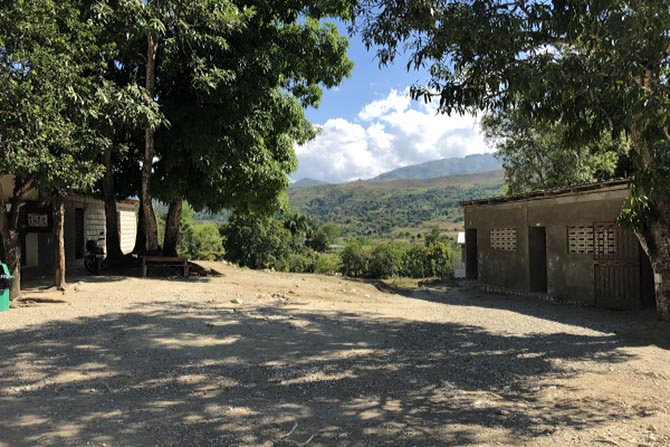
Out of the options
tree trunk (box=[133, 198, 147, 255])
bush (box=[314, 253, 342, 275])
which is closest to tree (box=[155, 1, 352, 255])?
tree trunk (box=[133, 198, 147, 255])

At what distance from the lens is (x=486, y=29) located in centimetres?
603

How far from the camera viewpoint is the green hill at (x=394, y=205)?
122 metres

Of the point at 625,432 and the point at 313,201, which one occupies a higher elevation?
the point at 313,201

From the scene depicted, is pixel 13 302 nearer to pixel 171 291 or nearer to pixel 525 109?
pixel 171 291

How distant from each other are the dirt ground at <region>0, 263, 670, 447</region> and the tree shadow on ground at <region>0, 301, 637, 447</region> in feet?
0.07

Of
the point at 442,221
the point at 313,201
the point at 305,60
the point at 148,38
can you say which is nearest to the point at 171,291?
the point at 148,38

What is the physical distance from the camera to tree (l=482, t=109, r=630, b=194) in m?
20.5

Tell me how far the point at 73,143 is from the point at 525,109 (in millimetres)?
8101

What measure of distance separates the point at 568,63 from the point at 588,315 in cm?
695

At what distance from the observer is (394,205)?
501 feet

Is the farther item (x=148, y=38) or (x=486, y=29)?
(x=148, y=38)

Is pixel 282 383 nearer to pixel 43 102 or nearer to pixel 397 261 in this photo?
pixel 43 102

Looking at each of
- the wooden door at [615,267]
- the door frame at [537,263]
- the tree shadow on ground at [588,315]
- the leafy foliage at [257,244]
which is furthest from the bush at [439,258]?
the wooden door at [615,267]

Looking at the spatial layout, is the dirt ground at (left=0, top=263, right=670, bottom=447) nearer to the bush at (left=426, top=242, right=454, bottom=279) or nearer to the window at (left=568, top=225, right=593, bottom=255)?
the window at (left=568, top=225, right=593, bottom=255)
